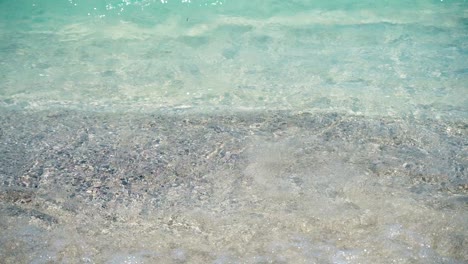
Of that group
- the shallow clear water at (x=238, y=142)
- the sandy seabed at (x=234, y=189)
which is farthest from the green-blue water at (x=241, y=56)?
the sandy seabed at (x=234, y=189)

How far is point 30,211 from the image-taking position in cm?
376

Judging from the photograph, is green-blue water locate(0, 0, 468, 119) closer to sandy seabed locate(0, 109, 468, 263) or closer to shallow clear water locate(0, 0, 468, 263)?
shallow clear water locate(0, 0, 468, 263)

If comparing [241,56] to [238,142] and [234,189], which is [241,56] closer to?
[238,142]

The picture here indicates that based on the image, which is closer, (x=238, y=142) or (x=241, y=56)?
(x=238, y=142)

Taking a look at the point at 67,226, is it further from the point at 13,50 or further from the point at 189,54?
the point at 13,50

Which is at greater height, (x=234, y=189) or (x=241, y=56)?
(x=241, y=56)

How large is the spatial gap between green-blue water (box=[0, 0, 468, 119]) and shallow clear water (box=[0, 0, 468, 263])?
0.05 metres

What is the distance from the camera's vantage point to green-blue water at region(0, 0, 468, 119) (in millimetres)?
6648

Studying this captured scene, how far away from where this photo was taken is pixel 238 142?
493cm

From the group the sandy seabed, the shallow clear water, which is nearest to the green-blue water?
the shallow clear water

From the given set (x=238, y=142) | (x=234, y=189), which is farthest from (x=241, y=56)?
(x=234, y=189)

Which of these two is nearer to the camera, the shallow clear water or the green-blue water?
the shallow clear water

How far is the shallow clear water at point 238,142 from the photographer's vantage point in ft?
11.2

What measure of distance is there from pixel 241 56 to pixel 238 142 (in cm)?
369
